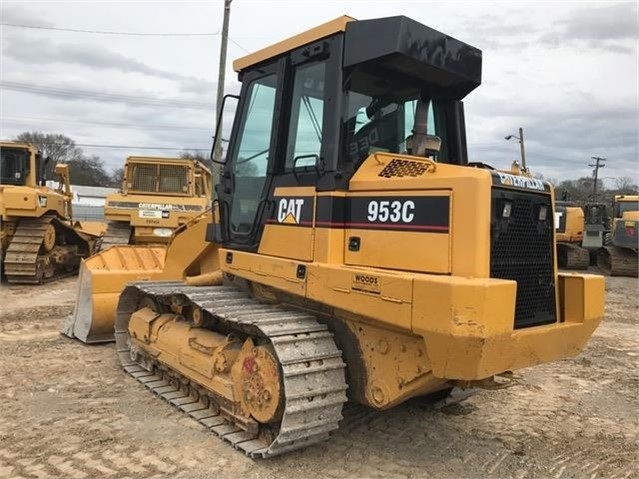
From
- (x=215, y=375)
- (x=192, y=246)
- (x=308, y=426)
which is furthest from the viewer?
(x=192, y=246)

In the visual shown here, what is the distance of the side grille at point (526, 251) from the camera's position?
3.50m

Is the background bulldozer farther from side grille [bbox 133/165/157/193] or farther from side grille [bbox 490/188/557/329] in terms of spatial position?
side grille [bbox 490/188/557/329]

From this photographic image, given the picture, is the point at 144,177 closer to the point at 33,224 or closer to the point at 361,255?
the point at 33,224

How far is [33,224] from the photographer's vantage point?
12.0 meters

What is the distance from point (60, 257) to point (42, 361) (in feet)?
23.9

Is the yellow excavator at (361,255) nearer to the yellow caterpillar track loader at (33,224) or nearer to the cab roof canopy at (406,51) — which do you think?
the cab roof canopy at (406,51)

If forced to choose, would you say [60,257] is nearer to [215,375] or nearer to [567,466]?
[215,375]

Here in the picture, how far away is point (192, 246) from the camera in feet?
19.6

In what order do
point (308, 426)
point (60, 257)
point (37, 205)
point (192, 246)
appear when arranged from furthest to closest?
point (60, 257) < point (37, 205) < point (192, 246) < point (308, 426)

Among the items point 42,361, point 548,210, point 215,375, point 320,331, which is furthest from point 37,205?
point 548,210

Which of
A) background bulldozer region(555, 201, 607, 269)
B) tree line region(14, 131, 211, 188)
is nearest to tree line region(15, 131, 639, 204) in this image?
tree line region(14, 131, 211, 188)

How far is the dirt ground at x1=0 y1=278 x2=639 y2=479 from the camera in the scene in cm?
378

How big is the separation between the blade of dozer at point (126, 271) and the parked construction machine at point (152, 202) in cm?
485

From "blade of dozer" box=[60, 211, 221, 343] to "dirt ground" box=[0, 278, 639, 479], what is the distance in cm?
45
